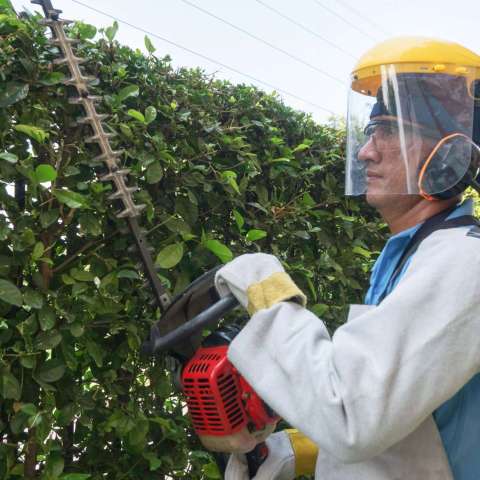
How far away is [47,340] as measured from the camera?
6.17 ft

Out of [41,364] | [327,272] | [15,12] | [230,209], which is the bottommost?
[41,364]

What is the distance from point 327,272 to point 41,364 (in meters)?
1.58

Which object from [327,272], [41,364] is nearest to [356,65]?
[41,364]

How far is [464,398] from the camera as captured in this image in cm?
132

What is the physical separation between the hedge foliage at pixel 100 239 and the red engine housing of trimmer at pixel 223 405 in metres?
0.50

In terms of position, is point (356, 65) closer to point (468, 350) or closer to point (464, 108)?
point (464, 108)

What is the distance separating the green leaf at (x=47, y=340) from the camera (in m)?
1.87

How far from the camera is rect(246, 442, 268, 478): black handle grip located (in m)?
1.72

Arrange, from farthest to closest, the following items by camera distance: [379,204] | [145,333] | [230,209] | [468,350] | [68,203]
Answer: [230,209]
[145,333]
[68,203]
[379,204]
[468,350]

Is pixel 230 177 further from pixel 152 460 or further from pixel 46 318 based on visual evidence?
pixel 152 460

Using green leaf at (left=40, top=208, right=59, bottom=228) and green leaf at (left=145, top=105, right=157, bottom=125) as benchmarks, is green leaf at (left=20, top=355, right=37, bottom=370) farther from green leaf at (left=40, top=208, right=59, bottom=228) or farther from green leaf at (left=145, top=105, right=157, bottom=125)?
green leaf at (left=145, top=105, right=157, bottom=125)

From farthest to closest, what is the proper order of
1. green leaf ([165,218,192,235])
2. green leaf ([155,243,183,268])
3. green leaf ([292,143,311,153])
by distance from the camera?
green leaf ([292,143,311,153])
green leaf ([165,218,192,235])
green leaf ([155,243,183,268])

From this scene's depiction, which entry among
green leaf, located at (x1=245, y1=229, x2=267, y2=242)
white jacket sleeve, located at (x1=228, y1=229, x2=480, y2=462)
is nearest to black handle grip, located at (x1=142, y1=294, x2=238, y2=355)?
white jacket sleeve, located at (x1=228, y1=229, x2=480, y2=462)

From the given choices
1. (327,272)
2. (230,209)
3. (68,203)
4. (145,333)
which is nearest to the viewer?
(68,203)
